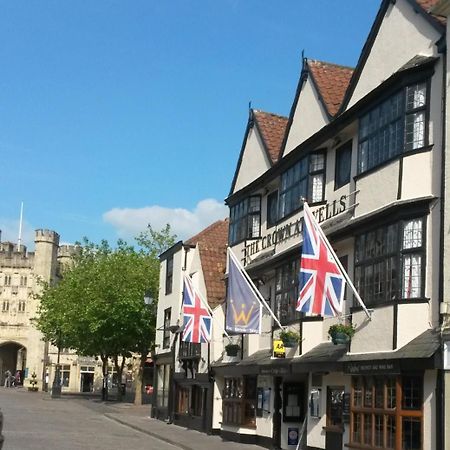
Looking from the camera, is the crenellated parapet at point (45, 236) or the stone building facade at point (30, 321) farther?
the crenellated parapet at point (45, 236)

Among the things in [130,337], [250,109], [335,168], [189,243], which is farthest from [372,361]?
[130,337]

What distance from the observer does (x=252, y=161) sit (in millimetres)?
29781

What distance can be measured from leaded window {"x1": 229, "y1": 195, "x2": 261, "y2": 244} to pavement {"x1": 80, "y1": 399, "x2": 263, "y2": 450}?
7.32 meters

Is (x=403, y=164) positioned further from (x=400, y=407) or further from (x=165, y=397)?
(x=165, y=397)

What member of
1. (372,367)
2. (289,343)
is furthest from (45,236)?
(372,367)

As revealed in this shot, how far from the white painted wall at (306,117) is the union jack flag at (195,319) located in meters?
6.49

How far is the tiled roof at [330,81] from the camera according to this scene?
75.7 ft

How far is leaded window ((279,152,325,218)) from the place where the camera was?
75.3 ft

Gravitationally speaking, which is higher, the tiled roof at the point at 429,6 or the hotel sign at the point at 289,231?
the tiled roof at the point at 429,6

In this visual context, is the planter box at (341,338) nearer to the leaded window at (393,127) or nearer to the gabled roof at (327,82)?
the leaded window at (393,127)

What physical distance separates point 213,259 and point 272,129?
7.55 meters

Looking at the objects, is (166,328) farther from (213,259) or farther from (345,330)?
(345,330)

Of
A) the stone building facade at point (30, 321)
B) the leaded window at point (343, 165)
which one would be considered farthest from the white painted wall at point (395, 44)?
the stone building facade at point (30, 321)

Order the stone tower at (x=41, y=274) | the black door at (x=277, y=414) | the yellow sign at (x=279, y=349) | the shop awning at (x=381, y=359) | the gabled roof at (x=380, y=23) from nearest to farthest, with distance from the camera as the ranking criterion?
the shop awning at (x=381, y=359), the gabled roof at (x=380, y=23), the yellow sign at (x=279, y=349), the black door at (x=277, y=414), the stone tower at (x=41, y=274)
